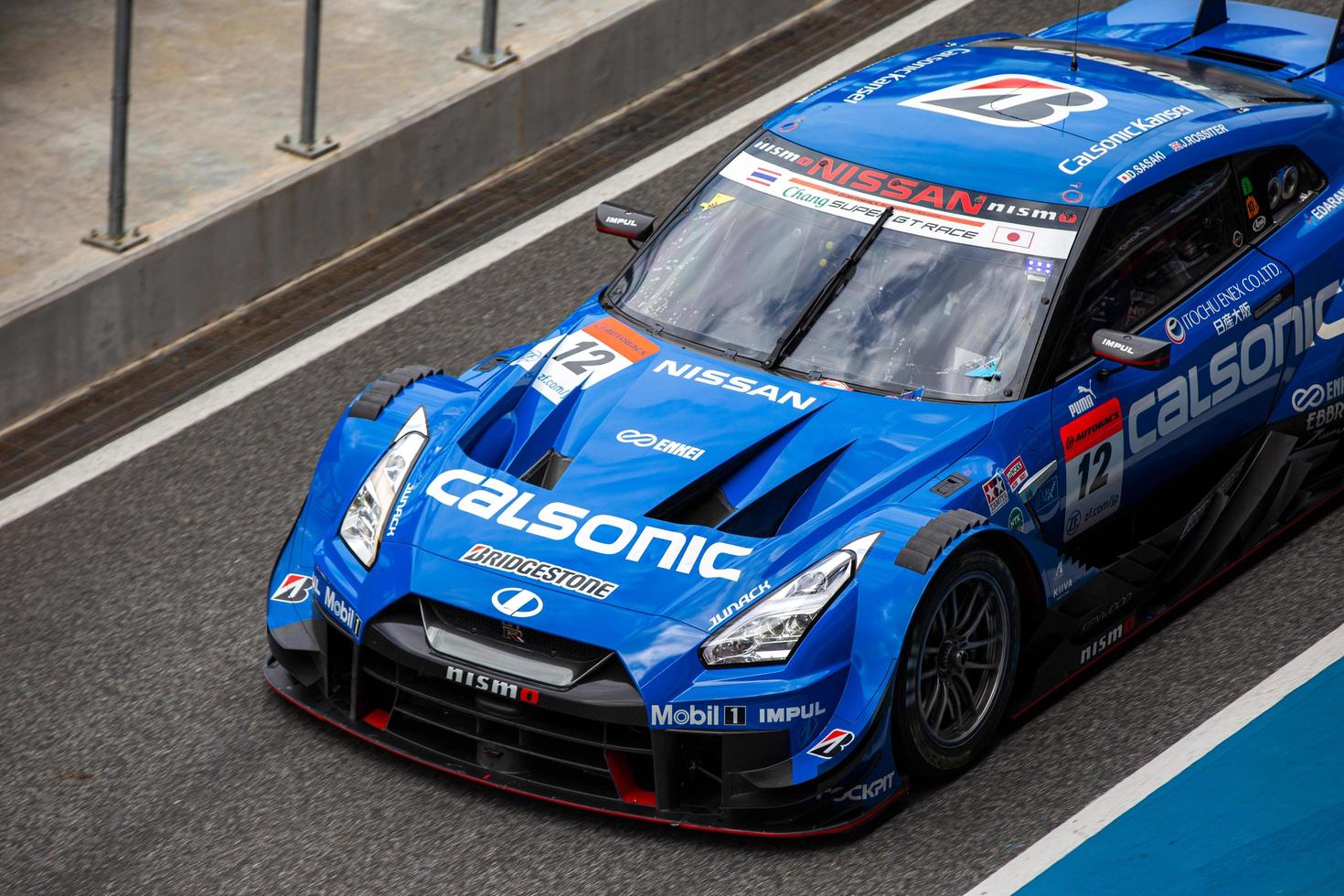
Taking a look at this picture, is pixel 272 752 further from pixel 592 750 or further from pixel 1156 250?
pixel 1156 250

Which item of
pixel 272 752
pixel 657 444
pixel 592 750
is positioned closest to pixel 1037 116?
pixel 657 444

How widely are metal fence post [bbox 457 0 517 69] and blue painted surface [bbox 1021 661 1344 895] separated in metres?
5.39

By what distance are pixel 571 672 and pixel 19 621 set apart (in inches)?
91.1

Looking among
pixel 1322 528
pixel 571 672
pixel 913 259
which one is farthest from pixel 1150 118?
pixel 571 672

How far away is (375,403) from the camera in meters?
6.26

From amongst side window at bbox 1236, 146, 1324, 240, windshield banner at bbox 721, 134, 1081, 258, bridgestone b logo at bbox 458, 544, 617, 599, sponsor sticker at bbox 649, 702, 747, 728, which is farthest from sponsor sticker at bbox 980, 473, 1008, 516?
side window at bbox 1236, 146, 1324, 240

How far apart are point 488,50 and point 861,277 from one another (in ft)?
13.5

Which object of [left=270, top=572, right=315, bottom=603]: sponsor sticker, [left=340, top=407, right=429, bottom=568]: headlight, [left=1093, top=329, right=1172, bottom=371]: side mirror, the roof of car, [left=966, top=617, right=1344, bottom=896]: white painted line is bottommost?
[left=966, top=617, right=1344, bottom=896]: white painted line

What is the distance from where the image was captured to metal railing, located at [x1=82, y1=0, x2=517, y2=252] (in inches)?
316

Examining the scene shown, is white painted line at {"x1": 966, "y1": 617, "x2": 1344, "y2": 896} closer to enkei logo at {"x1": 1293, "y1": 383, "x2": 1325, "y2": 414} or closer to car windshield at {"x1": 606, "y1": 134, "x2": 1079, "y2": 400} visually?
enkei logo at {"x1": 1293, "y1": 383, "x2": 1325, "y2": 414}

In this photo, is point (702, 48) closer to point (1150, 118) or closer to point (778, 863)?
point (1150, 118)

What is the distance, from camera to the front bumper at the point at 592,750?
512cm

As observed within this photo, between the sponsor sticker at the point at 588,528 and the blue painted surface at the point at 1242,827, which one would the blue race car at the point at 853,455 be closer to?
the sponsor sticker at the point at 588,528

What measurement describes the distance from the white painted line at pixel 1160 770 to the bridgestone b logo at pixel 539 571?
1241mm
